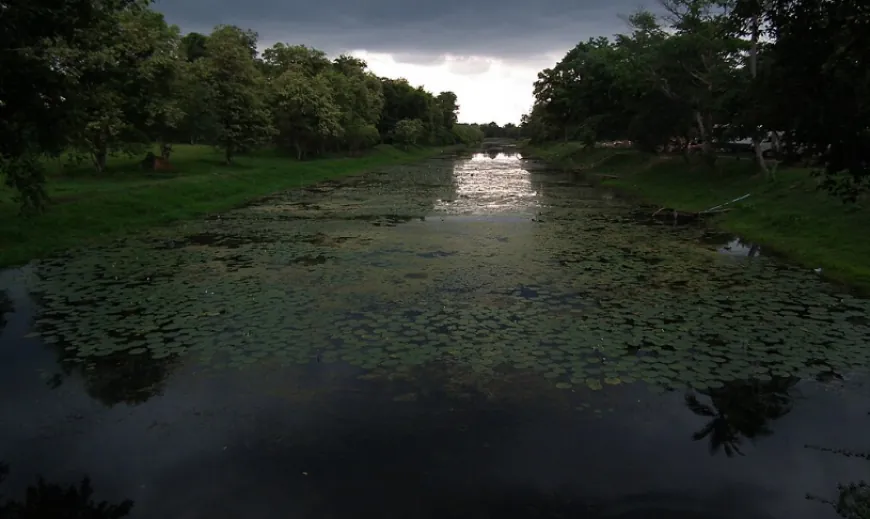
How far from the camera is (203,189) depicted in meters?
28.9

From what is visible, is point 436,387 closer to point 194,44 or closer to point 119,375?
point 119,375

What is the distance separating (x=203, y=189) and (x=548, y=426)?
2526 cm

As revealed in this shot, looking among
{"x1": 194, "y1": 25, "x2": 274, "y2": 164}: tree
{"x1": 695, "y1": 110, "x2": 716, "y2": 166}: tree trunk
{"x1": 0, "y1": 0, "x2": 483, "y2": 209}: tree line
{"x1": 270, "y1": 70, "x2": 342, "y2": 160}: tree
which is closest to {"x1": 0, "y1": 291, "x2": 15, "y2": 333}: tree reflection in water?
{"x1": 0, "y1": 0, "x2": 483, "y2": 209}: tree line

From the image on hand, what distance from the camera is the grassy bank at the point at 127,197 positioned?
17266mm

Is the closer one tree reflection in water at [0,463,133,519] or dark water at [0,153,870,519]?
tree reflection in water at [0,463,133,519]

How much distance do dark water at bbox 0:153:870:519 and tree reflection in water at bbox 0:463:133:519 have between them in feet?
0.41

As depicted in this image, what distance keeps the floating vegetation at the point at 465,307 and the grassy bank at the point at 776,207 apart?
1472mm

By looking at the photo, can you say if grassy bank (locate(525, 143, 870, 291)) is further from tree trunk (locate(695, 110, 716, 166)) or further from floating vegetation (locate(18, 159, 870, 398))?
floating vegetation (locate(18, 159, 870, 398))

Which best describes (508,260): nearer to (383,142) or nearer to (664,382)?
(664,382)

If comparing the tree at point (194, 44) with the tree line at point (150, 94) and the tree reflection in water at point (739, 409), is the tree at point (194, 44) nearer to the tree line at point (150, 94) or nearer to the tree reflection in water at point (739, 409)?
the tree line at point (150, 94)

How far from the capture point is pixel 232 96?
4222cm

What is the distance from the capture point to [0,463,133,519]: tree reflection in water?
18.8 ft

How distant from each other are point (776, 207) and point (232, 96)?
3423 cm

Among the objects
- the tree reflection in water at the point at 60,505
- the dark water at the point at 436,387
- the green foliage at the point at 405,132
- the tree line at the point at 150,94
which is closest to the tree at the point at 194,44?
the tree line at the point at 150,94
